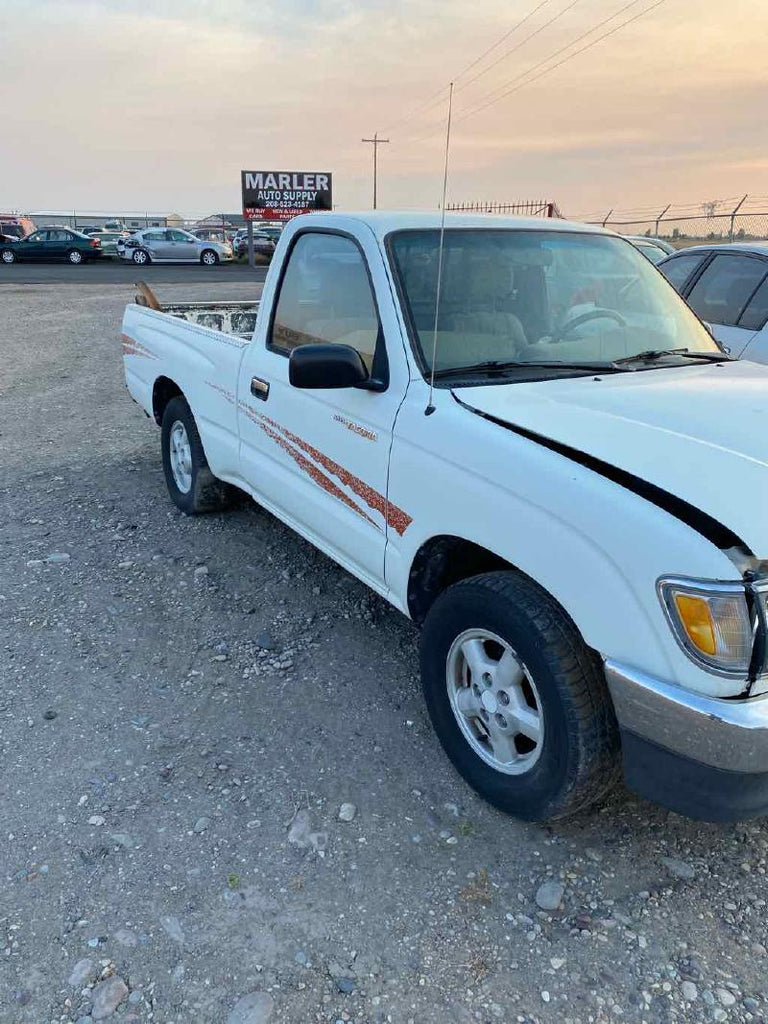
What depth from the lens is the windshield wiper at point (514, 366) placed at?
3.10 metres

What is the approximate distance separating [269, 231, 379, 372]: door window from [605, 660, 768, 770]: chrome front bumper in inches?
65.6

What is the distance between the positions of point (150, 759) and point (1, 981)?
96cm

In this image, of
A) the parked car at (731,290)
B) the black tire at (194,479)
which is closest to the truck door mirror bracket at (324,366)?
the black tire at (194,479)

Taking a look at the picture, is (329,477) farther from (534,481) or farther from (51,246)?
(51,246)

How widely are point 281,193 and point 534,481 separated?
2944 centimetres

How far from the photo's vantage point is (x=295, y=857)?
8.67ft

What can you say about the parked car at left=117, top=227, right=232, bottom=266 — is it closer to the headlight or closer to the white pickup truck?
the white pickup truck

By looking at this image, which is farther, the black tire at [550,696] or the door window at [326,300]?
the door window at [326,300]

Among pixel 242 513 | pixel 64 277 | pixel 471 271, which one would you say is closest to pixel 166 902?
pixel 471 271

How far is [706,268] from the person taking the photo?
283 inches

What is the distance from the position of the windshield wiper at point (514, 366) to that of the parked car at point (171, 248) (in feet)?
107

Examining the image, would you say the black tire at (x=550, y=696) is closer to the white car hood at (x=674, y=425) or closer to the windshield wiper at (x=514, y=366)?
the white car hood at (x=674, y=425)

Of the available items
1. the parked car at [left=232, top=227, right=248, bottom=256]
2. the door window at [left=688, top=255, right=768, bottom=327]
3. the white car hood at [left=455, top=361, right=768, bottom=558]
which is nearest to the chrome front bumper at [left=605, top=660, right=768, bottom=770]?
the white car hood at [left=455, top=361, right=768, bottom=558]

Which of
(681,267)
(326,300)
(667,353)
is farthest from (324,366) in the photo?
(681,267)
